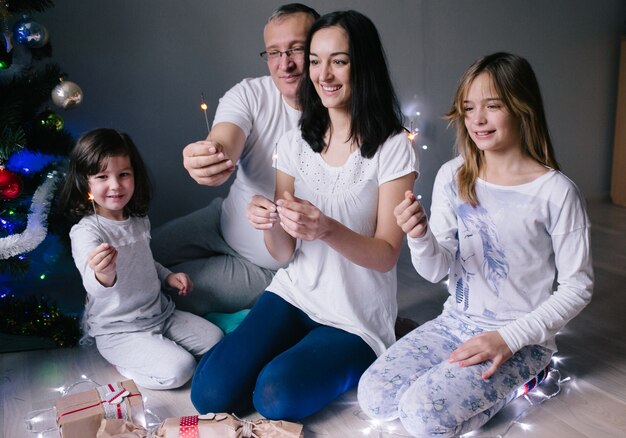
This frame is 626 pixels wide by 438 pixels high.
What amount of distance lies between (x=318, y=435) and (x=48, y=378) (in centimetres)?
82

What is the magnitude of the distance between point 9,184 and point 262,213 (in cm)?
79

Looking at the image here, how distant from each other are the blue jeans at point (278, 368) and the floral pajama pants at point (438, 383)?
8 cm

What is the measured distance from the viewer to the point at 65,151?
1.90 metres

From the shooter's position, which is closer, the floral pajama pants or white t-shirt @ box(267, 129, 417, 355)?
the floral pajama pants

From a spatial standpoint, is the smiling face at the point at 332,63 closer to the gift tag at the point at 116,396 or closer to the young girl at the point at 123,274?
the young girl at the point at 123,274

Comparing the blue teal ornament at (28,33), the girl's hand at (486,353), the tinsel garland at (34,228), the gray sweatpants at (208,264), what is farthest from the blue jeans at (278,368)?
the blue teal ornament at (28,33)

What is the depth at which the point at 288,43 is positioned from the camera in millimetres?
1763

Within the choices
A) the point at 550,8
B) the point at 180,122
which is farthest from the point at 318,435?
the point at 550,8

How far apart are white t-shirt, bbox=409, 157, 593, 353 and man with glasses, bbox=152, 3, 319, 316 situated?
56 cm

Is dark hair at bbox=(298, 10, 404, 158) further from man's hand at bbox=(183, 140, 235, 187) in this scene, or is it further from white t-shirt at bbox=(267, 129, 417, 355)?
man's hand at bbox=(183, 140, 235, 187)

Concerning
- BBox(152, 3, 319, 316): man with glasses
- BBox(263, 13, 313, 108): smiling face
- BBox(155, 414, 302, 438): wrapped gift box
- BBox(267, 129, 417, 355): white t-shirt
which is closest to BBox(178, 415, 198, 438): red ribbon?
BBox(155, 414, 302, 438): wrapped gift box

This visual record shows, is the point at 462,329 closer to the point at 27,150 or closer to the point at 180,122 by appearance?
the point at 27,150

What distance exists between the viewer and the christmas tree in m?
1.78

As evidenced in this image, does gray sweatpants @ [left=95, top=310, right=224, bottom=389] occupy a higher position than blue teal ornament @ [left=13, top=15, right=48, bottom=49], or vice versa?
blue teal ornament @ [left=13, top=15, right=48, bottom=49]
